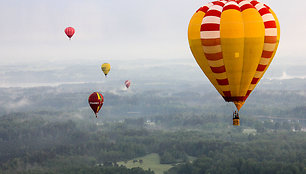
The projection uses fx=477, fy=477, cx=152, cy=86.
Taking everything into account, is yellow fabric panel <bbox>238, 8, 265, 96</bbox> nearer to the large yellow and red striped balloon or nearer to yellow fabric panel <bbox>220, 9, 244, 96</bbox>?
the large yellow and red striped balloon

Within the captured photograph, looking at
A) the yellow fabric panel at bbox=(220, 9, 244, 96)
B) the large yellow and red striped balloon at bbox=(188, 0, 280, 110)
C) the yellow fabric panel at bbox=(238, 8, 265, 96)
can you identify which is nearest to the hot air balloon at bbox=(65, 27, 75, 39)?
the large yellow and red striped balloon at bbox=(188, 0, 280, 110)

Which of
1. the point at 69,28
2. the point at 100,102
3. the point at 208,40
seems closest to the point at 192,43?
the point at 208,40

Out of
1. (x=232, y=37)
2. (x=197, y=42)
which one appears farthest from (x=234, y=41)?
(x=197, y=42)

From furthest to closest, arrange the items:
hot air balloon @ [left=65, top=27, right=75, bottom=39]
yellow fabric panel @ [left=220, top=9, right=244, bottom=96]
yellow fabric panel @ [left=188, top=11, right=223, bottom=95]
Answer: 1. hot air balloon @ [left=65, top=27, right=75, bottom=39]
2. yellow fabric panel @ [left=188, top=11, right=223, bottom=95]
3. yellow fabric panel @ [left=220, top=9, right=244, bottom=96]

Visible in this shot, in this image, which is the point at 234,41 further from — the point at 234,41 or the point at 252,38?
the point at 252,38

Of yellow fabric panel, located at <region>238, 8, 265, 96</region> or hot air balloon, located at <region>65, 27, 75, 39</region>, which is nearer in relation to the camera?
yellow fabric panel, located at <region>238, 8, 265, 96</region>

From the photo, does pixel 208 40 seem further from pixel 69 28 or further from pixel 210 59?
pixel 69 28

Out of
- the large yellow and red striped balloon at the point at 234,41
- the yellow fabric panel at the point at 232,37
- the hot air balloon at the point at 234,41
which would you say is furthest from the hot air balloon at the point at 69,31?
the yellow fabric panel at the point at 232,37
